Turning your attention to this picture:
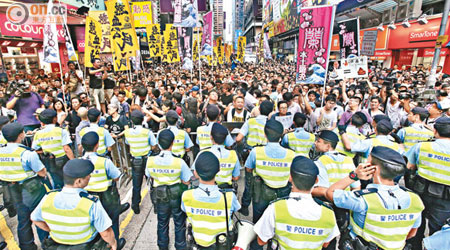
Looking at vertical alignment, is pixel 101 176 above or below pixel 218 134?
below

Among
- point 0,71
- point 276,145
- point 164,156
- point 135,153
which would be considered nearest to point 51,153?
point 135,153

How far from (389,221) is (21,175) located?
15.6 ft

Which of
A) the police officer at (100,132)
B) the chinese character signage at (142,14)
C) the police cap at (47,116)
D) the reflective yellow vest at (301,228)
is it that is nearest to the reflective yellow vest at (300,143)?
the reflective yellow vest at (301,228)

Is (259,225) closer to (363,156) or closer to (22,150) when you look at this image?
(363,156)

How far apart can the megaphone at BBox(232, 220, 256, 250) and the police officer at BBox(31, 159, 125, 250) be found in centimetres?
142

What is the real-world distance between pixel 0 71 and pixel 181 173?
1385 cm

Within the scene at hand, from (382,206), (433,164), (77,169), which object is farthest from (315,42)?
(77,169)

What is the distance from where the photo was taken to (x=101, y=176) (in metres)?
3.53

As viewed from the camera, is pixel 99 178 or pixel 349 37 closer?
pixel 99 178

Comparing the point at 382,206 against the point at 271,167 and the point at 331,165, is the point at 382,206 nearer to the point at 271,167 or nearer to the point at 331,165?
the point at 331,165

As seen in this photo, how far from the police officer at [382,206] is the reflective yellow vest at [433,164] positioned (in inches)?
53.5

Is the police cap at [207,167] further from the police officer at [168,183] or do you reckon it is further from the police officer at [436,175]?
the police officer at [436,175]

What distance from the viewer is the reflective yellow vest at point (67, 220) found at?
2301 mm

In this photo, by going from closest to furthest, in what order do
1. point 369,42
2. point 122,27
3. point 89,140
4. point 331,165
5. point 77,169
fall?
point 77,169 → point 331,165 → point 89,140 → point 122,27 → point 369,42
